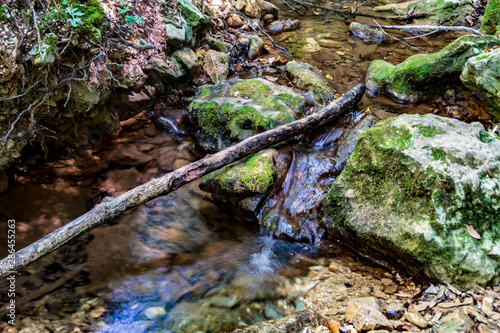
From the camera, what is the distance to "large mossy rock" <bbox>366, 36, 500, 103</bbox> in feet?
17.6

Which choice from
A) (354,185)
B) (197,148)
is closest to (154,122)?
(197,148)

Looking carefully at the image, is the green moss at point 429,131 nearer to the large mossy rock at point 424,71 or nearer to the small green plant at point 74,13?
the large mossy rock at point 424,71

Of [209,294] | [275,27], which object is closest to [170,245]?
[209,294]

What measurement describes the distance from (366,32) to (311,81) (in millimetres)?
4635

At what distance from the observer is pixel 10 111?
3529 millimetres

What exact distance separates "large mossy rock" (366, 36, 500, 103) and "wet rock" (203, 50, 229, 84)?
11.0ft

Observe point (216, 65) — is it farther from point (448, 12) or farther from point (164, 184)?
point (448, 12)

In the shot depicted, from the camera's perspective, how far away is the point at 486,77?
4.46m

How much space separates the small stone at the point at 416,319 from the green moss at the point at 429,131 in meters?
2.08

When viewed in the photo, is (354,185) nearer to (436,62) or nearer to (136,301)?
(136,301)

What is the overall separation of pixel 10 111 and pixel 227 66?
15.6 ft

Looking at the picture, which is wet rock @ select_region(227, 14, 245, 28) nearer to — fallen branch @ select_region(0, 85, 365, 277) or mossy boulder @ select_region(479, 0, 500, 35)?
fallen branch @ select_region(0, 85, 365, 277)

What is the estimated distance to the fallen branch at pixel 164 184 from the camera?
2941 mm

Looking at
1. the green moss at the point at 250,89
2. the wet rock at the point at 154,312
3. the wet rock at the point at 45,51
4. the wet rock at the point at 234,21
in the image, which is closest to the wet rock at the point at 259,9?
the wet rock at the point at 234,21
